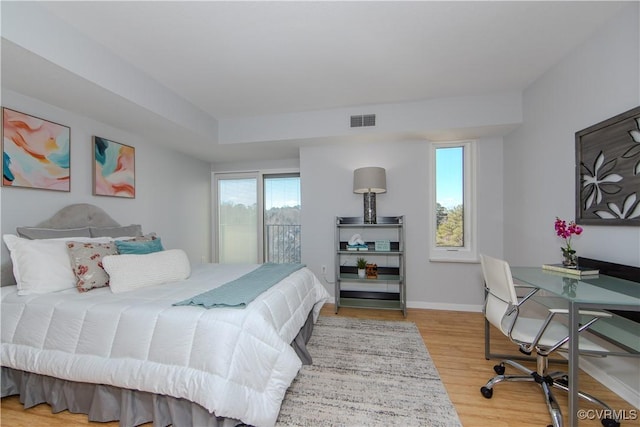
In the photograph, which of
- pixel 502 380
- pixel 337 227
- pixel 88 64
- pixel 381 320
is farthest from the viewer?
pixel 337 227

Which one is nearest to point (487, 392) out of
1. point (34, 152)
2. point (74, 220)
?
point (74, 220)

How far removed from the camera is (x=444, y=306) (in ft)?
11.3

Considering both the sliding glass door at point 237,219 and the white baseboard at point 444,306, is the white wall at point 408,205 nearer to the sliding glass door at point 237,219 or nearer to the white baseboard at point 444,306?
the white baseboard at point 444,306

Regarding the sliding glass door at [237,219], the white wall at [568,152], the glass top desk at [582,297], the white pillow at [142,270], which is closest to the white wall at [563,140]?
the white wall at [568,152]

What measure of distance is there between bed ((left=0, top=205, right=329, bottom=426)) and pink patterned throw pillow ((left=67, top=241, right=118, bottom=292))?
0.31 ft

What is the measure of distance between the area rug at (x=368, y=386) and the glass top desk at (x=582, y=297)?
0.65 metres

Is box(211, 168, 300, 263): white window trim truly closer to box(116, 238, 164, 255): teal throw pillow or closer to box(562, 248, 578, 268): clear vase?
box(116, 238, 164, 255): teal throw pillow

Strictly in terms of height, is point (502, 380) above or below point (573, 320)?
below

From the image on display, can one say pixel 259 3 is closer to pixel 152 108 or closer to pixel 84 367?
pixel 152 108

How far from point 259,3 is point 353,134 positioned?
1831 millimetres

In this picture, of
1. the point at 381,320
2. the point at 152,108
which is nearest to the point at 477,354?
the point at 381,320

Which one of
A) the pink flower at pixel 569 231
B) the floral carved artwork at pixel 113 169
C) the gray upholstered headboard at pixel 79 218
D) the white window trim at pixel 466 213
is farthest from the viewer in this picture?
the white window trim at pixel 466 213

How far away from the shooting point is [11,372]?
1.74 m

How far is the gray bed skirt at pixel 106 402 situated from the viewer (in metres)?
1.44
